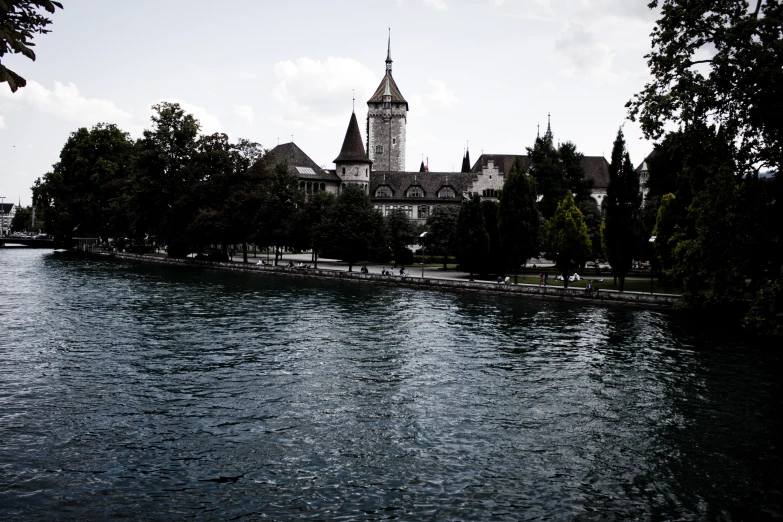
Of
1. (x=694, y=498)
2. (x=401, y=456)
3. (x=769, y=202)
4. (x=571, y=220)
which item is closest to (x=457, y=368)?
(x=401, y=456)

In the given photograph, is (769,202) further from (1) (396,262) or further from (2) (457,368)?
(1) (396,262)

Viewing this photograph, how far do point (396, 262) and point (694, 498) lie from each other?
233 feet

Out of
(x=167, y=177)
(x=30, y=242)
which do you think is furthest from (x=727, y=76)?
(x=30, y=242)

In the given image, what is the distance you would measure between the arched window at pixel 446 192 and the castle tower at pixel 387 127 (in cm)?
1807

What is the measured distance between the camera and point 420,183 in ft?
372

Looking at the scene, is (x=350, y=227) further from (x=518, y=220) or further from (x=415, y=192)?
(x=415, y=192)

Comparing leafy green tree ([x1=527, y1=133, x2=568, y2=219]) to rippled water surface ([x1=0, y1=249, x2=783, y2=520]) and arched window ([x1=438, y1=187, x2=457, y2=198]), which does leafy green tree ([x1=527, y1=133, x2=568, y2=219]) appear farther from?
rippled water surface ([x1=0, y1=249, x2=783, y2=520])

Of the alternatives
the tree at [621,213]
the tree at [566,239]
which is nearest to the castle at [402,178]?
the tree at [566,239]

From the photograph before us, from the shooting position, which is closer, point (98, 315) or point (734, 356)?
point (734, 356)

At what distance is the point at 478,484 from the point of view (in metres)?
14.1

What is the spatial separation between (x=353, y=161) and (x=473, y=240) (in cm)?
5329

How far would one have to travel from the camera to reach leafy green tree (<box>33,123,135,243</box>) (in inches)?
4203

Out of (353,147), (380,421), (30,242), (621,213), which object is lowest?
(380,421)

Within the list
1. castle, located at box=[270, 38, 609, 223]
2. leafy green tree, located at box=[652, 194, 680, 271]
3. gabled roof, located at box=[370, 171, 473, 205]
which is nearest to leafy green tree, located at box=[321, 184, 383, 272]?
castle, located at box=[270, 38, 609, 223]
